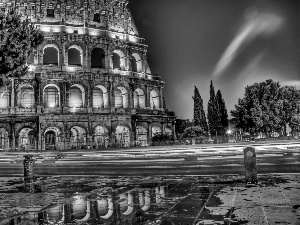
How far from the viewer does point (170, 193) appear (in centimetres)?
779

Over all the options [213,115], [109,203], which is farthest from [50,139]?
[109,203]

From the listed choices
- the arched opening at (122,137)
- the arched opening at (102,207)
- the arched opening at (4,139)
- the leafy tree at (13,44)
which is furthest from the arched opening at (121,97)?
the arched opening at (102,207)

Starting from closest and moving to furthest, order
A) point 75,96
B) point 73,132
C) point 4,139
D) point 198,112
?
1. point 4,139
2. point 73,132
3. point 75,96
4. point 198,112

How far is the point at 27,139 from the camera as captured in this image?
40.0m

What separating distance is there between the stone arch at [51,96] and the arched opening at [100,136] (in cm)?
607

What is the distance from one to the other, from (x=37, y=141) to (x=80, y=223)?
3488 centimetres

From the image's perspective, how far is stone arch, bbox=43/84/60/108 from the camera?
133 feet

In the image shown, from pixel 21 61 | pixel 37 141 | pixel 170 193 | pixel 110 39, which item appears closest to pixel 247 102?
pixel 110 39

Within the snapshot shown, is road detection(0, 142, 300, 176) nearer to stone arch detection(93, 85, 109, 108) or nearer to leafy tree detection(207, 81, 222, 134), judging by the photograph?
stone arch detection(93, 85, 109, 108)

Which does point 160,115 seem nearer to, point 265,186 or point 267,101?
point 267,101

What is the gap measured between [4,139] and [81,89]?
11.0m

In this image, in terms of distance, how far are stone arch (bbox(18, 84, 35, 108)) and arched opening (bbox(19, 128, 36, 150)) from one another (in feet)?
10.4

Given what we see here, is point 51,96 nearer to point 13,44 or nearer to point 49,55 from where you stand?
point 49,55

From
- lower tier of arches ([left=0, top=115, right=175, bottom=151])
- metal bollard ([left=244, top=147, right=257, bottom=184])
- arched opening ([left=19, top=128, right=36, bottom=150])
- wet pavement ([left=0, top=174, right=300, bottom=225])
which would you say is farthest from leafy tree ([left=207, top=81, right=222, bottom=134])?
metal bollard ([left=244, top=147, right=257, bottom=184])
